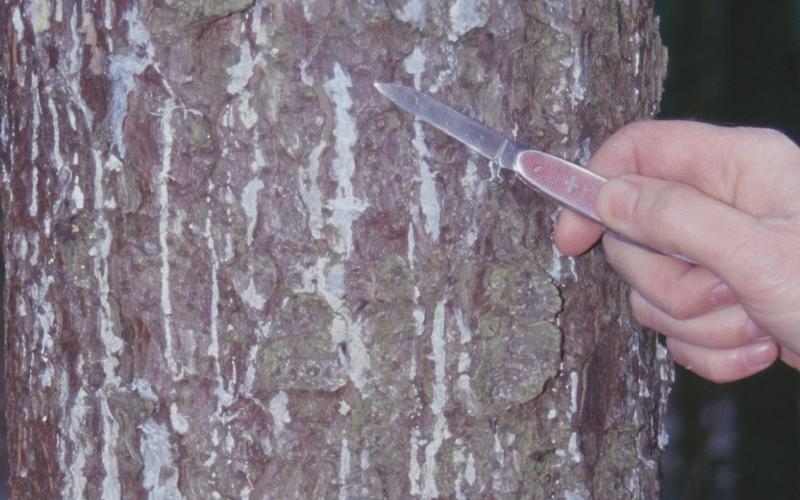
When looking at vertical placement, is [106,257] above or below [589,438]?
above

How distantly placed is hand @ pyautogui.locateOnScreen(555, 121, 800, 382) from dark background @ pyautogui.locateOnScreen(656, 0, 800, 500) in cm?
312

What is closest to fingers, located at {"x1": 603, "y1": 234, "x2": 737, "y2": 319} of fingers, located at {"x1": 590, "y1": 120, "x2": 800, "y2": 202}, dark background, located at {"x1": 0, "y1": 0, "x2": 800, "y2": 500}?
fingers, located at {"x1": 590, "y1": 120, "x2": 800, "y2": 202}

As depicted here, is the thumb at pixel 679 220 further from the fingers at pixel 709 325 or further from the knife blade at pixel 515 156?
the fingers at pixel 709 325

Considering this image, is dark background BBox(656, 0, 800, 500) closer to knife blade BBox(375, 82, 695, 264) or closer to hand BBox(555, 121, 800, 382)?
hand BBox(555, 121, 800, 382)

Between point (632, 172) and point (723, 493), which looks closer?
point (632, 172)

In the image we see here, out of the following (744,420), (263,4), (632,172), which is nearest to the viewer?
(263,4)

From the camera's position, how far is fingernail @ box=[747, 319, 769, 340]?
1354 mm

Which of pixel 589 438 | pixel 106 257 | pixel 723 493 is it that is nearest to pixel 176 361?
pixel 106 257

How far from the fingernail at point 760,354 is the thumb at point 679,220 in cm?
26

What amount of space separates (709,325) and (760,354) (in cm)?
9

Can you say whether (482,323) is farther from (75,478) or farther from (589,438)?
(75,478)

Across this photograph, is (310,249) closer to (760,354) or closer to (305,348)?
(305,348)

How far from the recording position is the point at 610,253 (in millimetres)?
1309

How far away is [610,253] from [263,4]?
0.53 metres
